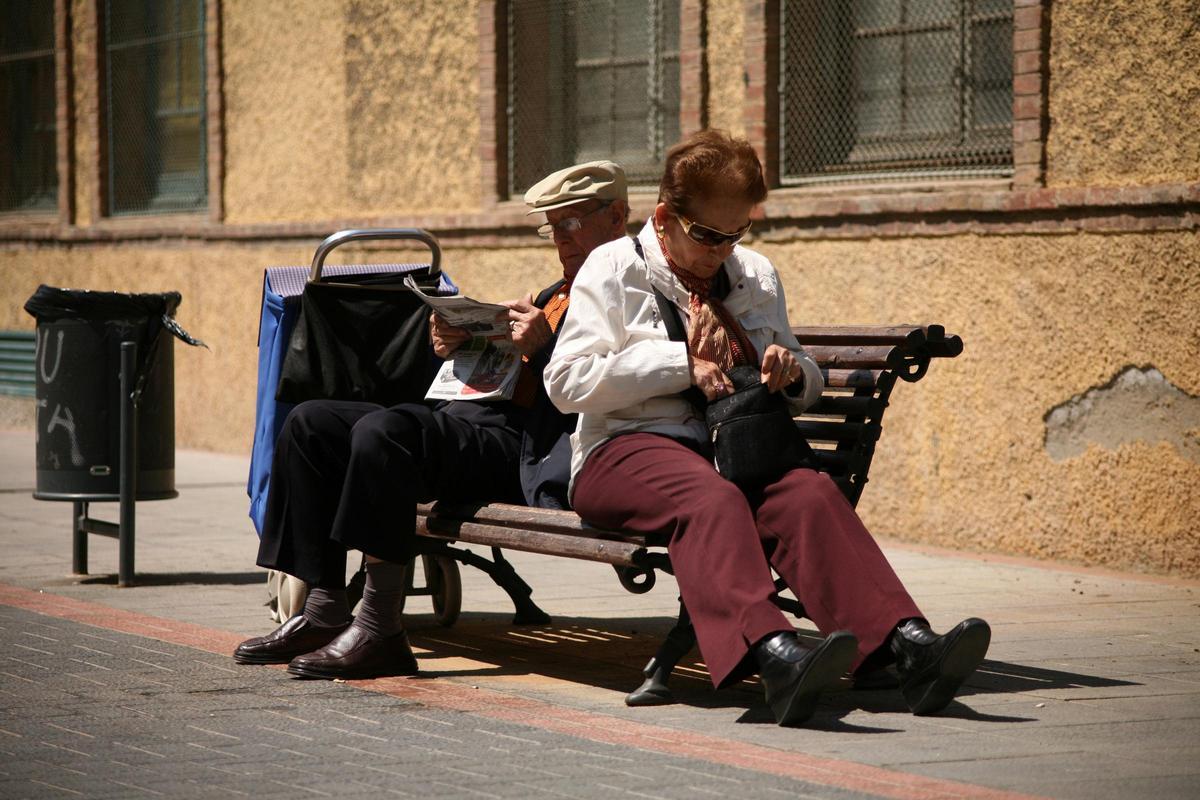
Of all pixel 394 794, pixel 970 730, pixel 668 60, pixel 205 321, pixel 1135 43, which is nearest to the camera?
pixel 394 794

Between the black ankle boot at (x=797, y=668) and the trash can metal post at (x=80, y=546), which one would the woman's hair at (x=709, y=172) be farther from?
the trash can metal post at (x=80, y=546)

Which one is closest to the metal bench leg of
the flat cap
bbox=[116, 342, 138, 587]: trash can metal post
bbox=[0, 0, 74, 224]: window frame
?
the flat cap

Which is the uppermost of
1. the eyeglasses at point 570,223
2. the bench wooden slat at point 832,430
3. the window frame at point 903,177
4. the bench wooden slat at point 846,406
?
the window frame at point 903,177

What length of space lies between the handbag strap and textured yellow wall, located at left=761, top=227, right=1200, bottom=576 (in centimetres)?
338

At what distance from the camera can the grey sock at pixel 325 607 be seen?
5.92 meters

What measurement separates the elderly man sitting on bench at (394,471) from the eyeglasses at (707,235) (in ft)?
2.12

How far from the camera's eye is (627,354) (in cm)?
538

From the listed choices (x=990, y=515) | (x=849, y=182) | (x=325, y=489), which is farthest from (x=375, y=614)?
(x=849, y=182)

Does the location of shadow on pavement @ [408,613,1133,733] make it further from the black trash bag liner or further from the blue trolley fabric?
the black trash bag liner

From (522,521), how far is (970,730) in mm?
1539

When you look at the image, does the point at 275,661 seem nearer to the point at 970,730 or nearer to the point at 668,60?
the point at 970,730

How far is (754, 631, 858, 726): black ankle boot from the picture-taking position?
187 inches

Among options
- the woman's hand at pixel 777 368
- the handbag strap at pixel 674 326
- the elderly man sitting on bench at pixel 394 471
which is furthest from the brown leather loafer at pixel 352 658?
the woman's hand at pixel 777 368

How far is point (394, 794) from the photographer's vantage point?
418 centimetres
